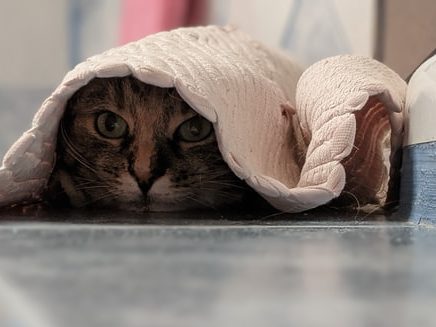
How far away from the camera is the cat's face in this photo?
1.04m

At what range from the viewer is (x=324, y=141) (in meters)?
0.90

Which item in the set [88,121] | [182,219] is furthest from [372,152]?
[88,121]

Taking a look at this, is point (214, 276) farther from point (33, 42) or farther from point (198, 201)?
point (33, 42)

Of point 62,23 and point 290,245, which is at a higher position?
point 290,245

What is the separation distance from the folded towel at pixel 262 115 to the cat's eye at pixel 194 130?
9 cm

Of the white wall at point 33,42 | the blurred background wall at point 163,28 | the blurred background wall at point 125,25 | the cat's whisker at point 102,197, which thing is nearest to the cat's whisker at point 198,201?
the cat's whisker at point 102,197

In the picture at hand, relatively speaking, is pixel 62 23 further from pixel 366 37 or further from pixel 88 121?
pixel 88 121

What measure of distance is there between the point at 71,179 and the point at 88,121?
9cm

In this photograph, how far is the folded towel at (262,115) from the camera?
89cm

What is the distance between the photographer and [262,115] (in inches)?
40.8

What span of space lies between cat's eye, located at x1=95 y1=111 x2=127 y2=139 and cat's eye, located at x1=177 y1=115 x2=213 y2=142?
0.27 feet

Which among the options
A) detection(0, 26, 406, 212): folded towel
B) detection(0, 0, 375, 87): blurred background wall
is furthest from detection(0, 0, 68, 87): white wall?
detection(0, 26, 406, 212): folded towel

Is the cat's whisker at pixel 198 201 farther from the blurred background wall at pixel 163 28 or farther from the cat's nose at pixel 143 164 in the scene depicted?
the blurred background wall at pixel 163 28

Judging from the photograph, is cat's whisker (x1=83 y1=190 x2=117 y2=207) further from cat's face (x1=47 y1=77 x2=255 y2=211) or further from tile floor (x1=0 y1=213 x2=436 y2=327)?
tile floor (x1=0 y1=213 x2=436 y2=327)
